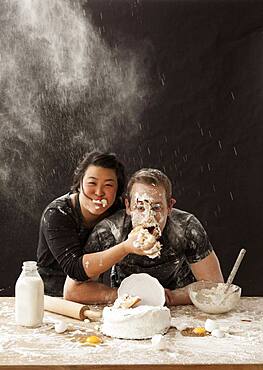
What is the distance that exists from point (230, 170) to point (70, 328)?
2371 mm

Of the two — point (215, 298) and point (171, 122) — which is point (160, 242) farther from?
point (171, 122)

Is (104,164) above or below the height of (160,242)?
above

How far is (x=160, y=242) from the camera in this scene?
3070 mm

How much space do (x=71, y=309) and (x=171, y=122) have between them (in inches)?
86.2

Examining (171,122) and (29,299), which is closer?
(29,299)

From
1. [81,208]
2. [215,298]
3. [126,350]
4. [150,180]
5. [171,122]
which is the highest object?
→ [171,122]

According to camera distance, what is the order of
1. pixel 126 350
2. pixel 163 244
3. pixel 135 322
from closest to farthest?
pixel 126 350 < pixel 135 322 < pixel 163 244

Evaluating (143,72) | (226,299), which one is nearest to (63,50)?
(143,72)

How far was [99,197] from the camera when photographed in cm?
307

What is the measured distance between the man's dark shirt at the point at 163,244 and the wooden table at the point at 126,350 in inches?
18.7

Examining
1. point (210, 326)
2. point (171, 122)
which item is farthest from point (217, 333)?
point (171, 122)

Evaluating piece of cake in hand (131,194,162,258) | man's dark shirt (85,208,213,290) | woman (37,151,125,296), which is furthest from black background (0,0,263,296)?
piece of cake in hand (131,194,162,258)

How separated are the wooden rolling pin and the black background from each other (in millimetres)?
1974

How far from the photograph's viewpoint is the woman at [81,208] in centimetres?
299
